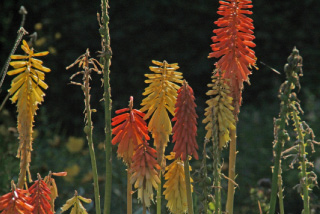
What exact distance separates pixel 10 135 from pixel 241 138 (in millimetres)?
2927

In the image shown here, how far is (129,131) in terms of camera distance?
2521mm

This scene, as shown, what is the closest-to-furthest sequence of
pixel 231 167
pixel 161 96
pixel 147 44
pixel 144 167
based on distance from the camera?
1. pixel 144 167
2. pixel 161 96
3. pixel 231 167
4. pixel 147 44

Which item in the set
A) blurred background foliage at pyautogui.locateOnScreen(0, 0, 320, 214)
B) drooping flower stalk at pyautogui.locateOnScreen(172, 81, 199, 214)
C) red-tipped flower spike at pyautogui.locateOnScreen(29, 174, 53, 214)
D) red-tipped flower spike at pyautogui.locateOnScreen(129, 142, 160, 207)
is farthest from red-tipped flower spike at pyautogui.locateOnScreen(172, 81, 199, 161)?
blurred background foliage at pyautogui.locateOnScreen(0, 0, 320, 214)

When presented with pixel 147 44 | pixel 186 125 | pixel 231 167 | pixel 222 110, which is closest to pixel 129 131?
pixel 186 125

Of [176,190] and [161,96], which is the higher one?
[161,96]

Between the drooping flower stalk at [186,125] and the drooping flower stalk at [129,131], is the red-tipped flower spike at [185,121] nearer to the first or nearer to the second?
the drooping flower stalk at [186,125]

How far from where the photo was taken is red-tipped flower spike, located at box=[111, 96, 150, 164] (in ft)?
8.30

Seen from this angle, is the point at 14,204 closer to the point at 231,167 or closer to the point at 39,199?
the point at 39,199

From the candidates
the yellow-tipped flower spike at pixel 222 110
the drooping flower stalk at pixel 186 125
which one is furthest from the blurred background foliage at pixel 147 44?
the drooping flower stalk at pixel 186 125

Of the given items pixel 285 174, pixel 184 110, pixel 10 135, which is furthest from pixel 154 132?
pixel 285 174

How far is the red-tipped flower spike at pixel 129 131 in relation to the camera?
8.30ft

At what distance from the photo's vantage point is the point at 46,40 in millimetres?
7875

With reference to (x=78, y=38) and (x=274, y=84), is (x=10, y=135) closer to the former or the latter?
(x=78, y=38)

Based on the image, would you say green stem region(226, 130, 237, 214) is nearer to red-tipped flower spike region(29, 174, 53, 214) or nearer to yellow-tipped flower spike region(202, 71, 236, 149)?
yellow-tipped flower spike region(202, 71, 236, 149)
